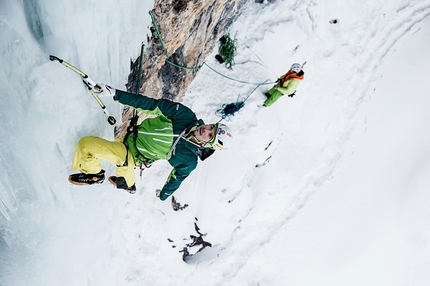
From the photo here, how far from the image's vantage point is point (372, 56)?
5797 millimetres

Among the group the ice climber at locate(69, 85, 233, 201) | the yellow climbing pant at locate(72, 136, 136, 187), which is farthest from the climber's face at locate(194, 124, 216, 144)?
the yellow climbing pant at locate(72, 136, 136, 187)

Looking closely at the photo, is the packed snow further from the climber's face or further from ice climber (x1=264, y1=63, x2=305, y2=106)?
the climber's face

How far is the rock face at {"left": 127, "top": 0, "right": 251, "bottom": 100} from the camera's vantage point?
3076mm

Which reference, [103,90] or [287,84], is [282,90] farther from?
[103,90]

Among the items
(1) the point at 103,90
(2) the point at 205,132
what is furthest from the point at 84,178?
(2) the point at 205,132

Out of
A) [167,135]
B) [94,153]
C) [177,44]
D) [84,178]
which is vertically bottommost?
[84,178]

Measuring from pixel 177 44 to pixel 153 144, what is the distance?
125cm

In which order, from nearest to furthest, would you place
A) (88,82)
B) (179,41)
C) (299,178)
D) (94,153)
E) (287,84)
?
(88,82), (94,153), (179,41), (287,84), (299,178)

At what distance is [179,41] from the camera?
3.51 metres

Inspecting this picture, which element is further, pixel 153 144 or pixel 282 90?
pixel 282 90

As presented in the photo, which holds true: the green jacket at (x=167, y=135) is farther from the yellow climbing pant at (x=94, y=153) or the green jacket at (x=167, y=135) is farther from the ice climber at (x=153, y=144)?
the yellow climbing pant at (x=94, y=153)

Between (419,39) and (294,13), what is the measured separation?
2.50 meters

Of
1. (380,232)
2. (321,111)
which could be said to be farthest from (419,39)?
(380,232)

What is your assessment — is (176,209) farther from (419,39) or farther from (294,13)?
(419,39)
